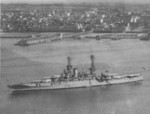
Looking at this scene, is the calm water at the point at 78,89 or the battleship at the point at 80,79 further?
the battleship at the point at 80,79

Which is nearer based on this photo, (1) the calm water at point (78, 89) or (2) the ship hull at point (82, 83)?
(1) the calm water at point (78, 89)

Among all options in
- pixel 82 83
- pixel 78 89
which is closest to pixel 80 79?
pixel 82 83

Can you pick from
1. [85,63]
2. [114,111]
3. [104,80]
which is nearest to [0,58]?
[85,63]

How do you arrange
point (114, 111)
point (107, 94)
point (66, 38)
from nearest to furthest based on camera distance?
point (114, 111) → point (107, 94) → point (66, 38)

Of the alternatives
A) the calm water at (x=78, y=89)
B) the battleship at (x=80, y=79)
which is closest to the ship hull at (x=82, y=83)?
the battleship at (x=80, y=79)

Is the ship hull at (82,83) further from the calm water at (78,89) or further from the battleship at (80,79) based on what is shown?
the calm water at (78,89)

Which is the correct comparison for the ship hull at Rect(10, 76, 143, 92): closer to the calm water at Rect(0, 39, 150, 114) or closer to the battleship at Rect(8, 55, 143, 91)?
the battleship at Rect(8, 55, 143, 91)

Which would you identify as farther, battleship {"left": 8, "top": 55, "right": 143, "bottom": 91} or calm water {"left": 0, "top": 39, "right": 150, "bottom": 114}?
battleship {"left": 8, "top": 55, "right": 143, "bottom": 91}

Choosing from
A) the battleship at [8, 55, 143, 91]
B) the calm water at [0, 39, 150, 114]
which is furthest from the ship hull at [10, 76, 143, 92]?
the calm water at [0, 39, 150, 114]

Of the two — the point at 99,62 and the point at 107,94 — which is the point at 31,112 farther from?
the point at 99,62
